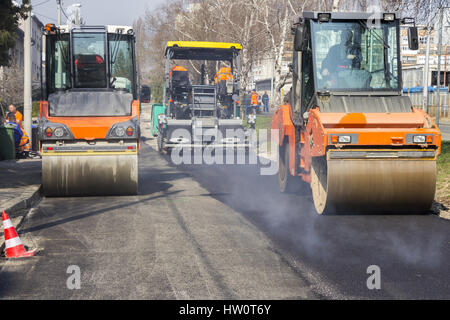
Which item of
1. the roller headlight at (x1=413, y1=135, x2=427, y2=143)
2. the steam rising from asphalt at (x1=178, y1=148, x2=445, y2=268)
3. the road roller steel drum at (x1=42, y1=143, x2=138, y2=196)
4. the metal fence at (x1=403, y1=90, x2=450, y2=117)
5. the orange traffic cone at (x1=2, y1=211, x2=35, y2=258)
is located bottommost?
the steam rising from asphalt at (x1=178, y1=148, x2=445, y2=268)

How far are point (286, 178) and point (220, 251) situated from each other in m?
5.01

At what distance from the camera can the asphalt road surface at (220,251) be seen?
17.9 ft

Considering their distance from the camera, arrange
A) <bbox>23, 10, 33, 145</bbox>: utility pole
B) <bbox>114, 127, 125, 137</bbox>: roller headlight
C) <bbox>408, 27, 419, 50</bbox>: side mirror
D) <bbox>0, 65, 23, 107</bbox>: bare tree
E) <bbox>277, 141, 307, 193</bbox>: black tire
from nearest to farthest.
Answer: <bbox>408, 27, 419, 50</bbox>: side mirror → <bbox>114, 127, 125, 137</bbox>: roller headlight → <bbox>277, 141, 307, 193</bbox>: black tire → <bbox>23, 10, 33, 145</bbox>: utility pole → <bbox>0, 65, 23, 107</bbox>: bare tree

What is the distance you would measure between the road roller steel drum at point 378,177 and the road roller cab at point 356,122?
0.05ft

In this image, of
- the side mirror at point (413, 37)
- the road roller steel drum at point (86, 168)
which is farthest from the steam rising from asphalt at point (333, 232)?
the side mirror at point (413, 37)

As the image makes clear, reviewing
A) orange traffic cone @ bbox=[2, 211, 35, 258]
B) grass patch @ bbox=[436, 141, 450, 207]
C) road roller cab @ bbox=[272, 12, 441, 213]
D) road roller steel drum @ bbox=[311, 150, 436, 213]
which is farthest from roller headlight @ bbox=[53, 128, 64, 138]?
grass patch @ bbox=[436, 141, 450, 207]

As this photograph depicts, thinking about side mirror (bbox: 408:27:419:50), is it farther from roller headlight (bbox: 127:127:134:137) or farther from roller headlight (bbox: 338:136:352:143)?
roller headlight (bbox: 127:127:134:137)

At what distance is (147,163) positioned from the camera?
18.4 meters

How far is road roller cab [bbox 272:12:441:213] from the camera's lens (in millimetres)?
8680

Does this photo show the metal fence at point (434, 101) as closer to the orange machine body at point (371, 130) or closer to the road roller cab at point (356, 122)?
the road roller cab at point (356, 122)

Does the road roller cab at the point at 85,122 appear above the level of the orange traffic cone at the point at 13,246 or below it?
above

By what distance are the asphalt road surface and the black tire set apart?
0.71m
